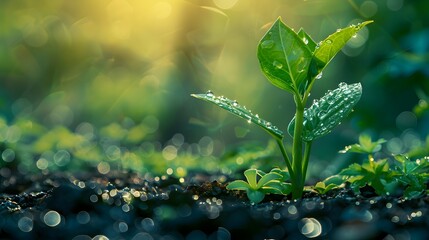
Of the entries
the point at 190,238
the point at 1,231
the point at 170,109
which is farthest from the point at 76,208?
the point at 170,109

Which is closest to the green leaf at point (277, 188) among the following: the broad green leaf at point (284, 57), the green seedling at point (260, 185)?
the green seedling at point (260, 185)

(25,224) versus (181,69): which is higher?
(181,69)

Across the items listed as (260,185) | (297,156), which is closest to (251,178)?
(260,185)

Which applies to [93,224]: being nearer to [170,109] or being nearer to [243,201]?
[243,201]

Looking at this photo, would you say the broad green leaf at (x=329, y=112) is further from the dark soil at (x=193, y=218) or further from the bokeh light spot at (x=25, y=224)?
the bokeh light spot at (x=25, y=224)

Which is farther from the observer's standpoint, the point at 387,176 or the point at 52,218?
the point at 387,176

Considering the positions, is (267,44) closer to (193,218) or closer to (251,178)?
(251,178)

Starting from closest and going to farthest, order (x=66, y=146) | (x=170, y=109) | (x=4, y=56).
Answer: (x=66, y=146) → (x=170, y=109) → (x=4, y=56)
